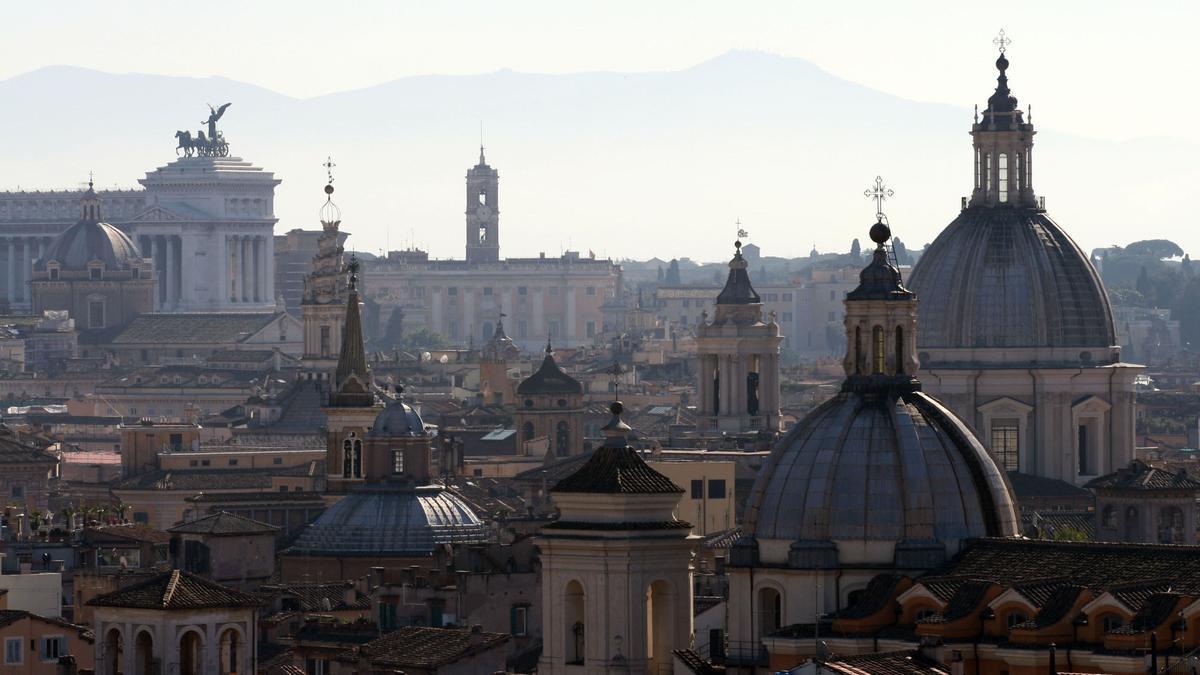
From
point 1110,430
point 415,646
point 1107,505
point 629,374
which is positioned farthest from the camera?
point 629,374

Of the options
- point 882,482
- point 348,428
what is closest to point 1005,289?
point 348,428

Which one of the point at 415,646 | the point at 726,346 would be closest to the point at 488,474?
→ the point at 726,346

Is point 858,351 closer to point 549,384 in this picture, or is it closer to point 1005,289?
point 1005,289

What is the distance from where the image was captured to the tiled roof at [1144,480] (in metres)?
87.5

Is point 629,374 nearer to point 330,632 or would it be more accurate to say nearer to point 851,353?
point 330,632

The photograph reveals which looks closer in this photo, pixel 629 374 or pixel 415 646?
pixel 415 646

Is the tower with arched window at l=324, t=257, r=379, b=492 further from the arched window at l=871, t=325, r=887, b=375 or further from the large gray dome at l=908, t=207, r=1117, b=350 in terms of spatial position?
the arched window at l=871, t=325, r=887, b=375

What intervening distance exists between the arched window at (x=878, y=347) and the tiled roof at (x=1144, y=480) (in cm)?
2821

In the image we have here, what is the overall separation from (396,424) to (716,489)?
8.68 meters

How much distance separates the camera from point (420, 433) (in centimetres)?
9975

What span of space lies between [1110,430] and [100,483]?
3981 centimetres

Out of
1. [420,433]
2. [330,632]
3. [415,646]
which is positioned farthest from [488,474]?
[415,646]

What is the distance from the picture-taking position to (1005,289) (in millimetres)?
97625

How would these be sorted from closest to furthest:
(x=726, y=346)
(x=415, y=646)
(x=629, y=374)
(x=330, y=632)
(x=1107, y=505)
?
1. (x=415, y=646)
2. (x=330, y=632)
3. (x=1107, y=505)
4. (x=726, y=346)
5. (x=629, y=374)
